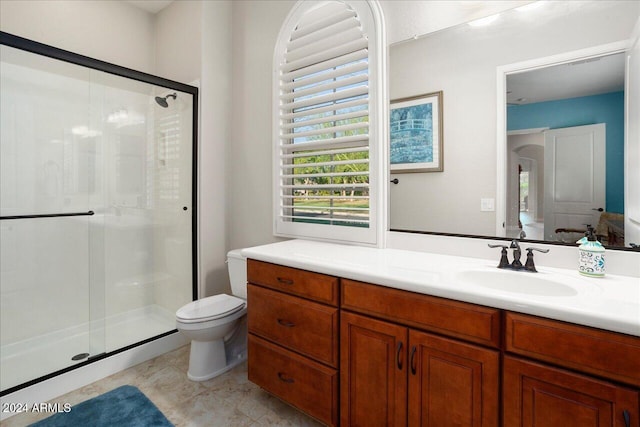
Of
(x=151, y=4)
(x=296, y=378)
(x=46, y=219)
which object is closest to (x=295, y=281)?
(x=296, y=378)

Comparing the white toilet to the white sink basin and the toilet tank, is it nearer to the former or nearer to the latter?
the toilet tank

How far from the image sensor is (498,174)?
157 cm

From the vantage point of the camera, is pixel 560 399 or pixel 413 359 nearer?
pixel 560 399

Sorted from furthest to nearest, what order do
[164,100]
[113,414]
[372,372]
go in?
[164,100], [113,414], [372,372]

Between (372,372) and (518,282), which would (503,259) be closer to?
(518,282)

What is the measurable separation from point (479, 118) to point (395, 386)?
1304mm

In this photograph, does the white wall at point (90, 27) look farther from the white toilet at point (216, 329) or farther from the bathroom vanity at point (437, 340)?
the bathroom vanity at point (437, 340)

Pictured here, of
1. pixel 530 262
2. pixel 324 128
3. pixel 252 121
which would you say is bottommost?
pixel 530 262

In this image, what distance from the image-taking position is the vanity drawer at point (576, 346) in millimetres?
857

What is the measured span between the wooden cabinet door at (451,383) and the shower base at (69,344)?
6.78ft

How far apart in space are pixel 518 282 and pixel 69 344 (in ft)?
9.08

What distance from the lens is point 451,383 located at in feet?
3.75

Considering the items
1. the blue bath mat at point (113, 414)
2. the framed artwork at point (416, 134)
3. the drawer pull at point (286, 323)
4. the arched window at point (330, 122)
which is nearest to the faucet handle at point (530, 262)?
the framed artwork at point (416, 134)

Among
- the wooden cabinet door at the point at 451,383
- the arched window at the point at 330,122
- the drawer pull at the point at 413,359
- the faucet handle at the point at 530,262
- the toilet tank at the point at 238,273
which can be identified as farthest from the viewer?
the toilet tank at the point at 238,273
